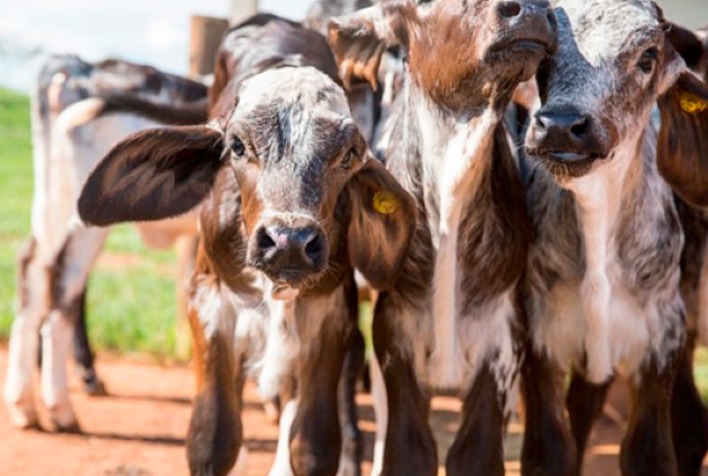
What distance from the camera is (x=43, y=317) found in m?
7.56

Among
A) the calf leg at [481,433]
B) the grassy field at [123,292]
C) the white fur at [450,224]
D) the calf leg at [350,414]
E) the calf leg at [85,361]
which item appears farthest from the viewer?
the grassy field at [123,292]

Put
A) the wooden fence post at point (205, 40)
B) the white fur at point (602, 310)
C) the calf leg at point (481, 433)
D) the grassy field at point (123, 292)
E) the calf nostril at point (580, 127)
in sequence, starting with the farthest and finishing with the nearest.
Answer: the grassy field at point (123, 292) < the wooden fence post at point (205, 40) < the white fur at point (602, 310) < the calf leg at point (481, 433) < the calf nostril at point (580, 127)

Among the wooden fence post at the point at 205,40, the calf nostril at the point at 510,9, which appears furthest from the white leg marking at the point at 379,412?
the wooden fence post at the point at 205,40

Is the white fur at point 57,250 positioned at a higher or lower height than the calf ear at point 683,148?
lower

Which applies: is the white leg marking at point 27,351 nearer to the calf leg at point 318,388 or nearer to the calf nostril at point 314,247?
the calf leg at point 318,388

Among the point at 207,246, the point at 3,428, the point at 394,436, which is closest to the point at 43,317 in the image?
the point at 3,428

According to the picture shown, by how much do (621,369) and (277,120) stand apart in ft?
5.66

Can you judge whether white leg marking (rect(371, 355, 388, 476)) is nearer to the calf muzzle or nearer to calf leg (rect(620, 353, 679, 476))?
calf leg (rect(620, 353, 679, 476))

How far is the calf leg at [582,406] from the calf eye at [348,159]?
1.61 meters

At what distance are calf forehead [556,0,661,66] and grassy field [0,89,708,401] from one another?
4373mm

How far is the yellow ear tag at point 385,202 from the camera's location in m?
4.93

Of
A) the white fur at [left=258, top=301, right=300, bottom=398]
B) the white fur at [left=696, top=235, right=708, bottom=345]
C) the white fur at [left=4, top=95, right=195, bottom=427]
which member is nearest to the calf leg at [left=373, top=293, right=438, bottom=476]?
the white fur at [left=258, top=301, right=300, bottom=398]

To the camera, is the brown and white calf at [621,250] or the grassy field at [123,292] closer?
the brown and white calf at [621,250]

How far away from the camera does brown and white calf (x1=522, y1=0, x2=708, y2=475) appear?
497cm
